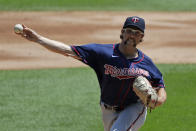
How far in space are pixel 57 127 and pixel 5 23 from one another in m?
9.10

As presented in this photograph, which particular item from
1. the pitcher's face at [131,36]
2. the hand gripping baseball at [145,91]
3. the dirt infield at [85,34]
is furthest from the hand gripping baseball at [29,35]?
the dirt infield at [85,34]

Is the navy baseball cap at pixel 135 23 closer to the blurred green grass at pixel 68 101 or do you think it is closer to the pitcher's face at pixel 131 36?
the pitcher's face at pixel 131 36

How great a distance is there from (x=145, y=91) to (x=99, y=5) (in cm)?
1428

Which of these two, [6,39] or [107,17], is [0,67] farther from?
[107,17]

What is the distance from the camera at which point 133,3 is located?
19547mm

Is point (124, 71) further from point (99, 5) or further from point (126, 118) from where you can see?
point (99, 5)

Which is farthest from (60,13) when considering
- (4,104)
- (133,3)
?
(4,104)

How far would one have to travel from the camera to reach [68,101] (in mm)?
9086

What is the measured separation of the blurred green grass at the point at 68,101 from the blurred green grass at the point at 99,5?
7293 mm

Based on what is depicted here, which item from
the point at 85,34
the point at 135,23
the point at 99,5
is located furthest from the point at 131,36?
the point at 99,5

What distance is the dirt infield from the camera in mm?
12516

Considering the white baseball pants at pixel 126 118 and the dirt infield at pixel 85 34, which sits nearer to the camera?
the white baseball pants at pixel 126 118

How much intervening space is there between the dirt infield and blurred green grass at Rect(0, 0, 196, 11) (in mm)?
787

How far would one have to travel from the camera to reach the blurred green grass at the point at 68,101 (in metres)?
7.85
